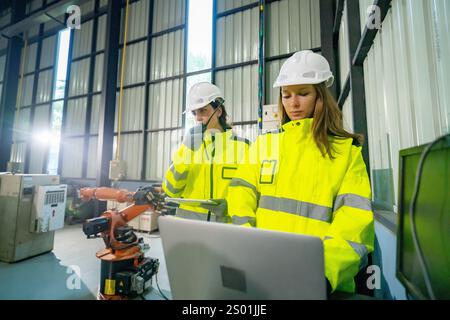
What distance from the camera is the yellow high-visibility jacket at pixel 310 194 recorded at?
2.53 feet

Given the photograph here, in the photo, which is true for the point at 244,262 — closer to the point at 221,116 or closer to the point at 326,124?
the point at 326,124

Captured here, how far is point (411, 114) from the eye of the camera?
4.24 ft

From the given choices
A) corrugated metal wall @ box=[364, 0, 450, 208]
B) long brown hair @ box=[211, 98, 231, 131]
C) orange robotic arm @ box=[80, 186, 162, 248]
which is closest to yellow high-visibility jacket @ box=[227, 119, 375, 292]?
corrugated metal wall @ box=[364, 0, 450, 208]

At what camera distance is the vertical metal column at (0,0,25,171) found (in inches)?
254

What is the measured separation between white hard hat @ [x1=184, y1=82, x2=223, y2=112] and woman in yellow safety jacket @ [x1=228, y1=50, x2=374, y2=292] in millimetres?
853

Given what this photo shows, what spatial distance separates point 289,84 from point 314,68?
0.14 metres

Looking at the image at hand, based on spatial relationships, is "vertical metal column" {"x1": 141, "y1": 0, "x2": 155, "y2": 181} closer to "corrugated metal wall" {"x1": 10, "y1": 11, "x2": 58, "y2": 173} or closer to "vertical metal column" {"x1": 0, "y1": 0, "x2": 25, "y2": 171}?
"corrugated metal wall" {"x1": 10, "y1": 11, "x2": 58, "y2": 173}

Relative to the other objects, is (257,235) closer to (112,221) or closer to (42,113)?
(112,221)

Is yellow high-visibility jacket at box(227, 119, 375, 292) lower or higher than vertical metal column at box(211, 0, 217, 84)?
lower

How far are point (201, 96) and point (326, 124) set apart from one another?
3.89ft

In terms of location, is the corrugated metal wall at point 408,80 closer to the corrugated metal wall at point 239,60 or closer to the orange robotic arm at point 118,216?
Answer: the orange robotic arm at point 118,216
